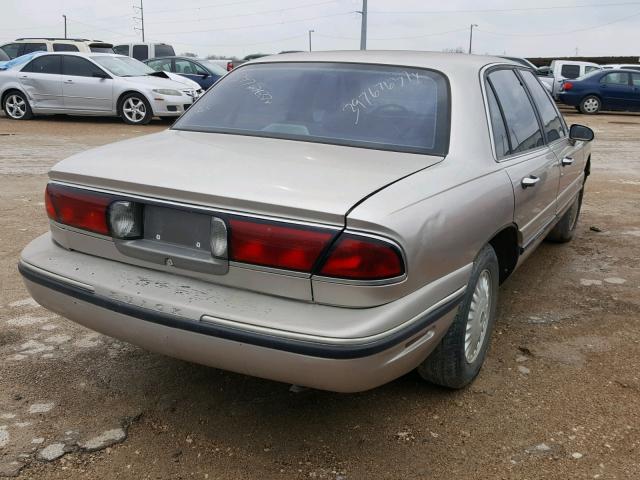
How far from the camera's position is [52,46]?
20.3 meters

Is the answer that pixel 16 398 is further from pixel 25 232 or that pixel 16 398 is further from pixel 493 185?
pixel 25 232

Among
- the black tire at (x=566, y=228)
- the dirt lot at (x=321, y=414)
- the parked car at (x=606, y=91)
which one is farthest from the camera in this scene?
the parked car at (x=606, y=91)

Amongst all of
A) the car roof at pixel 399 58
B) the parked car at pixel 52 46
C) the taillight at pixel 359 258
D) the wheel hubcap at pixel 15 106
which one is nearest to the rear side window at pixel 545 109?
the car roof at pixel 399 58

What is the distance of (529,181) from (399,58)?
0.93 meters

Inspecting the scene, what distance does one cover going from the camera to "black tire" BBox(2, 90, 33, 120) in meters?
14.3

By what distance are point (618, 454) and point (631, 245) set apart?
3.47 m

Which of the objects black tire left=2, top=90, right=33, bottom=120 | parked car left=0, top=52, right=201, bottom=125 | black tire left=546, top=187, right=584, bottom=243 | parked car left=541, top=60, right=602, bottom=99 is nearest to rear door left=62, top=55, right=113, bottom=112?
parked car left=0, top=52, right=201, bottom=125

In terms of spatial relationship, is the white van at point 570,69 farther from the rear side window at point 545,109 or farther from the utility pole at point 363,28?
the rear side window at point 545,109

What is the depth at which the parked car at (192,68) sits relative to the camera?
17.5 m

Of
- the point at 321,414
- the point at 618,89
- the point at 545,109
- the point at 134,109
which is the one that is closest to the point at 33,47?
the point at 134,109

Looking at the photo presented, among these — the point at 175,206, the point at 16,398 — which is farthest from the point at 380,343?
the point at 16,398

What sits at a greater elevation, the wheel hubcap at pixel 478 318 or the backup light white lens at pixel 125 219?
the backup light white lens at pixel 125 219

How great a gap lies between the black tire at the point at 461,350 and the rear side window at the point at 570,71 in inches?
891

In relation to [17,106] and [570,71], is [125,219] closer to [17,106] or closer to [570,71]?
[17,106]
